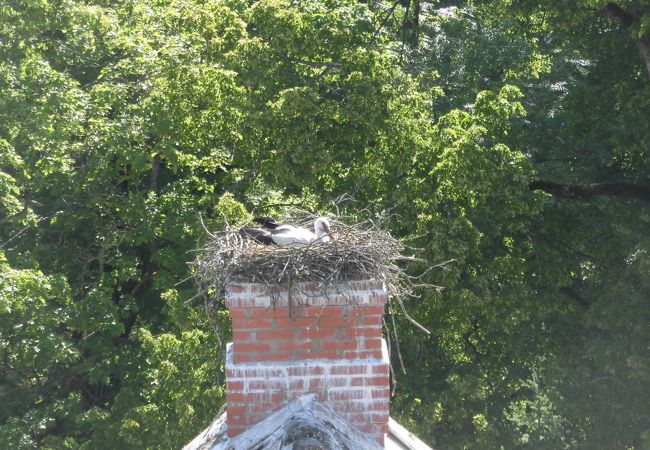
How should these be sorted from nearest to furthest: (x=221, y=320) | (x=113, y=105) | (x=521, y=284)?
A: (x=221, y=320), (x=521, y=284), (x=113, y=105)

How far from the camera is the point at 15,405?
16.1 meters

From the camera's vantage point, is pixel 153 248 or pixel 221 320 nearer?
pixel 221 320

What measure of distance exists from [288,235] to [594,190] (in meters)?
9.79

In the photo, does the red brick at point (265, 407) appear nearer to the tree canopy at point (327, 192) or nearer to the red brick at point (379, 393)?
the red brick at point (379, 393)

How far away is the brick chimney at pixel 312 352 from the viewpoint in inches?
227

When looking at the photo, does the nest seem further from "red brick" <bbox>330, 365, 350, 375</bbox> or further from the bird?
"red brick" <bbox>330, 365, 350, 375</bbox>

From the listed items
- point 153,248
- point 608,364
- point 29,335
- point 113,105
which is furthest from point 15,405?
point 608,364

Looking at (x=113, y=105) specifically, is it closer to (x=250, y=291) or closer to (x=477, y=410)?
(x=477, y=410)

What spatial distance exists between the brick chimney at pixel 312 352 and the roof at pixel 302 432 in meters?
0.08

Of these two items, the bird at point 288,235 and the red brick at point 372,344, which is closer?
the red brick at point 372,344

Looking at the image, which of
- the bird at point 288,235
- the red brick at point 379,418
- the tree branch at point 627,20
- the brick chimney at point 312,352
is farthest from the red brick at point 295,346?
the tree branch at point 627,20

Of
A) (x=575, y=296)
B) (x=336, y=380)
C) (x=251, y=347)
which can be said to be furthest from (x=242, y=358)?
(x=575, y=296)

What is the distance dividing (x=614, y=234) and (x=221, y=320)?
235 inches

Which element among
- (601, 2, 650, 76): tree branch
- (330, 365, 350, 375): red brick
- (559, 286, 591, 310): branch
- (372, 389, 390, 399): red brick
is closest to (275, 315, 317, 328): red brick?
(330, 365, 350, 375): red brick
